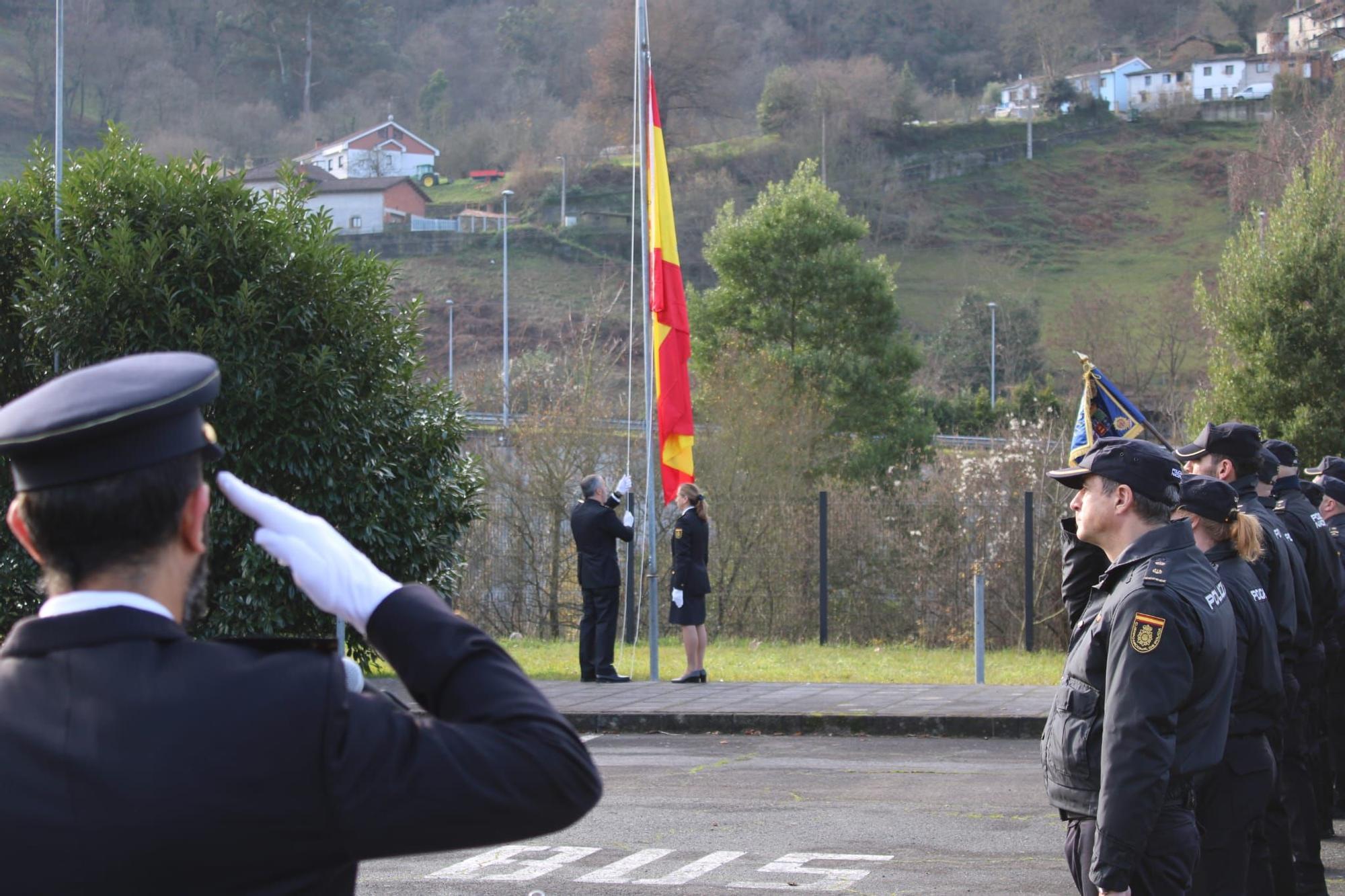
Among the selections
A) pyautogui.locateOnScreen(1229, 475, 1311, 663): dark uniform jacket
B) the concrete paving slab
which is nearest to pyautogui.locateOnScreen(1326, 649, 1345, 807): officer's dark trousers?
pyautogui.locateOnScreen(1229, 475, 1311, 663): dark uniform jacket

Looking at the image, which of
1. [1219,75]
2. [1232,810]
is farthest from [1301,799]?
[1219,75]

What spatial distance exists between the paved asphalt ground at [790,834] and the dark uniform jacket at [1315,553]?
140cm

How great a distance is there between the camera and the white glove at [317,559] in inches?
75.6

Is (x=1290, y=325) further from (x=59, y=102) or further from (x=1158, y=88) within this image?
(x=1158, y=88)

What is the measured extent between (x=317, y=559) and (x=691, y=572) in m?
12.9

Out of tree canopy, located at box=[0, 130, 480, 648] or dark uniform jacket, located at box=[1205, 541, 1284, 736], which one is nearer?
dark uniform jacket, located at box=[1205, 541, 1284, 736]

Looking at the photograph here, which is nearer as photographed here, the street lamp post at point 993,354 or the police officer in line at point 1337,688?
the police officer in line at point 1337,688

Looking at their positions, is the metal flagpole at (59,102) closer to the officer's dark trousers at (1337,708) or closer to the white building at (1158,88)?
the officer's dark trousers at (1337,708)

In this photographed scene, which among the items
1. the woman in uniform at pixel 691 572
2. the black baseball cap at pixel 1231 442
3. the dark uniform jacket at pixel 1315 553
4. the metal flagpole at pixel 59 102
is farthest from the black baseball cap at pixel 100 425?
the metal flagpole at pixel 59 102

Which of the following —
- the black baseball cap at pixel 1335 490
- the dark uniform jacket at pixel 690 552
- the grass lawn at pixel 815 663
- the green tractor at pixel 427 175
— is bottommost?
the grass lawn at pixel 815 663

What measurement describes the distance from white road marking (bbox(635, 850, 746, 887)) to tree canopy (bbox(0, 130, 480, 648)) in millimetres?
6832

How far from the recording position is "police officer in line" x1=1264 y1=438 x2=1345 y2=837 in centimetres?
756

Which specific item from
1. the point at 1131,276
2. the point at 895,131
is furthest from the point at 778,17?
the point at 1131,276

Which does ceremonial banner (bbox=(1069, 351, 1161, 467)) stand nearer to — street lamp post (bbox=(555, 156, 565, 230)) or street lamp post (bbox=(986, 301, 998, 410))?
street lamp post (bbox=(986, 301, 998, 410))
